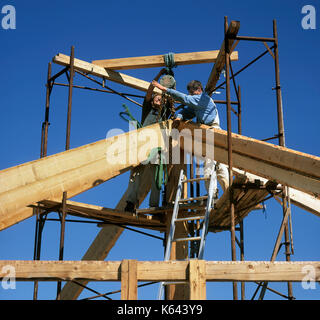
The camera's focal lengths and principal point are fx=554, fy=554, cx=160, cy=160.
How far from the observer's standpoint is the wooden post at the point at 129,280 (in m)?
6.01

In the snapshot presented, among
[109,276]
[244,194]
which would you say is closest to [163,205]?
[244,194]

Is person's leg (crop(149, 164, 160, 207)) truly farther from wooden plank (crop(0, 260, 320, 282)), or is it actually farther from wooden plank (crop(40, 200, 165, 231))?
wooden plank (crop(0, 260, 320, 282))

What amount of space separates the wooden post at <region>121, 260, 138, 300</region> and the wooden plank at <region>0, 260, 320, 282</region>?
0.18 ft

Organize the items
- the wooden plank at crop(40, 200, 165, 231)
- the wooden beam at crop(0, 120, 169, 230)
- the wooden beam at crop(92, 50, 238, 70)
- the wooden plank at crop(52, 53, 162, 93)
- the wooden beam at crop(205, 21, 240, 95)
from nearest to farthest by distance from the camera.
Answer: the wooden beam at crop(0, 120, 169, 230) → the wooden beam at crop(205, 21, 240, 95) → the wooden plank at crop(40, 200, 165, 231) → the wooden plank at crop(52, 53, 162, 93) → the wooden beam at crop(92, 50, 238, 70)

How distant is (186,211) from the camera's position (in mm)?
12234

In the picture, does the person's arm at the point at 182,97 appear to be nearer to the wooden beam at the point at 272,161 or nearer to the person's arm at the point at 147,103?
the wooden beam at the point at 272,161

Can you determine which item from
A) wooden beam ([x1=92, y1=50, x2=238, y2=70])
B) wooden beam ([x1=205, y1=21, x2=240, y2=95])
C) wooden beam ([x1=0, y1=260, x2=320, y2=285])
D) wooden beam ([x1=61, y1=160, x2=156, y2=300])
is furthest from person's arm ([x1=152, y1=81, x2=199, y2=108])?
wooden beam ([x1=0, y1=260, x2=320, y2=285])

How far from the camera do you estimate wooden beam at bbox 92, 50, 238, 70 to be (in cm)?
1377

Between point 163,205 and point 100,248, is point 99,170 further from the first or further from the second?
point 100,248

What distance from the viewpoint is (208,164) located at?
1171cm

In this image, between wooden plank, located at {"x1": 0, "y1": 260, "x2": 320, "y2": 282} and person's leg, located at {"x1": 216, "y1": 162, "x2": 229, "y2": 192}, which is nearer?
wooden plank, located at {"x1": 0, "y1": 260, "x2": 320, "y2": 282}

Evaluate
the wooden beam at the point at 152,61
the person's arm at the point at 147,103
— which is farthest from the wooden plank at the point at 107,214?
the wooden beam at the point at 152,61

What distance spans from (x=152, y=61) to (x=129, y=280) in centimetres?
891

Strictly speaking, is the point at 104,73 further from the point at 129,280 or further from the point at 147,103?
the point at 129,280
